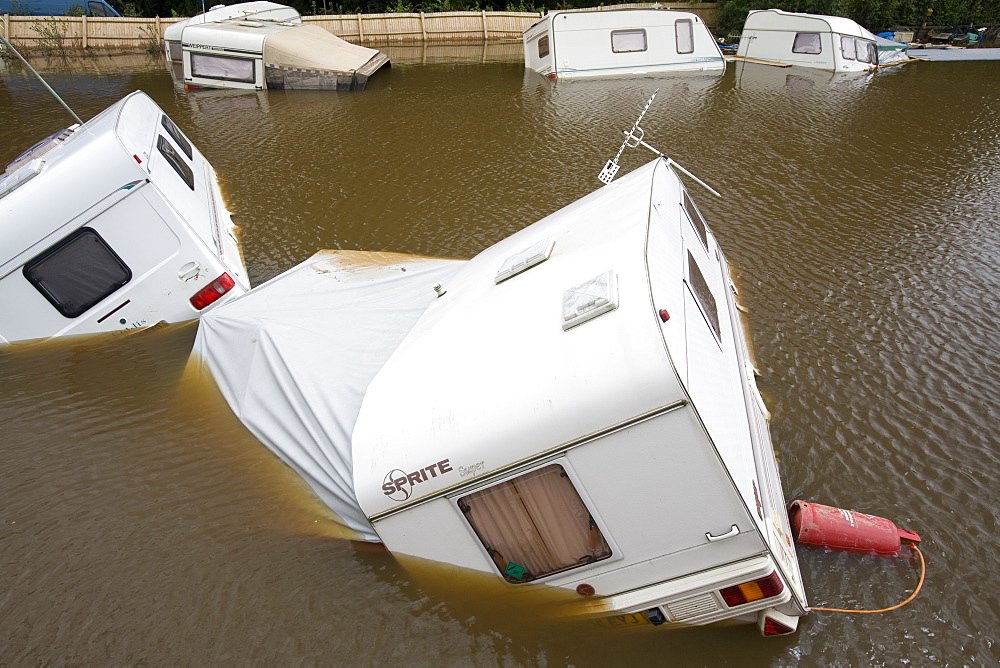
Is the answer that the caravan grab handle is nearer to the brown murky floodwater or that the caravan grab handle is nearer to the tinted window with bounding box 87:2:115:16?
the brown murky floodwater

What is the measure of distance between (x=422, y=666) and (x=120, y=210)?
532 centimetres

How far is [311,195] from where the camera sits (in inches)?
457

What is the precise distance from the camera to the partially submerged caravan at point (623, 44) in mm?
18703

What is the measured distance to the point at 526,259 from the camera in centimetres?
→ 487

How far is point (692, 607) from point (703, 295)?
202cm

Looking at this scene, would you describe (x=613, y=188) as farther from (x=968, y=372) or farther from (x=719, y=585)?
(x=968, y=372)

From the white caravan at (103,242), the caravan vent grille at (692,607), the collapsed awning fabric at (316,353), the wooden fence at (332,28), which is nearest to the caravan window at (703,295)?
the caravan vent grille at (692,607)

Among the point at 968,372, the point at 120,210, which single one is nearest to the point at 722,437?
the point at 968,372

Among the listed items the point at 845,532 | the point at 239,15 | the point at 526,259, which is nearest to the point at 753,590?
the point at 845,532

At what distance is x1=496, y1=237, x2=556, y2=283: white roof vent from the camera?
4781 millimetres

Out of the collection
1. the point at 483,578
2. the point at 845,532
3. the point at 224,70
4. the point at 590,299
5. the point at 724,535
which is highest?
the point at 224,70

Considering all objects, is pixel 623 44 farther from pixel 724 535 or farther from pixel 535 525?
pixel 724 535

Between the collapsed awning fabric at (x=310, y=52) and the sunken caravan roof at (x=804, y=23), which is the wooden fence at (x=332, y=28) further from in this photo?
the sunken caravan roof at (x=804, y=23)

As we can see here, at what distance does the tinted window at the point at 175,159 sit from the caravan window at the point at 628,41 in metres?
14.2
